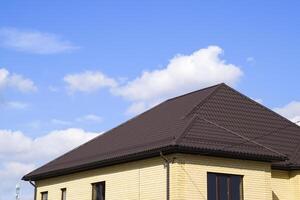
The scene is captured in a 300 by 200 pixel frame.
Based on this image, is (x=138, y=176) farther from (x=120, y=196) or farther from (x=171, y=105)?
(x=171, y=105)

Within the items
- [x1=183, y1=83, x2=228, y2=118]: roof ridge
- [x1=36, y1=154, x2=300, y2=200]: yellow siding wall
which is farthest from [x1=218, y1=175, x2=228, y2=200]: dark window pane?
[x1=183, y1=83, x2=228, y2=118]: roof ridge

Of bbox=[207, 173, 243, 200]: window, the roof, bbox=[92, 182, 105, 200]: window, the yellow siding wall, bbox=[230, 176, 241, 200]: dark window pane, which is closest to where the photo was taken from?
the yellow siding wall

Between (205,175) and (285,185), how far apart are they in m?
5.36

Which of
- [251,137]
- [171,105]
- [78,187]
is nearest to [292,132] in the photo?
[251,137]

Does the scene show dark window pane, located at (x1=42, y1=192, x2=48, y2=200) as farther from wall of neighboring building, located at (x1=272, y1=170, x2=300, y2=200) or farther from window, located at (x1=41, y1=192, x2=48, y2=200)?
wall of neighboring building, located at (x1=272, y1=170, x2=300, y2=200)

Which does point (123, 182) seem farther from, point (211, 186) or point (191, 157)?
point (211, 186)

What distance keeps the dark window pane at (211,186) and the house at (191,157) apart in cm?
4

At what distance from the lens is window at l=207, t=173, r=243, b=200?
76.9ft

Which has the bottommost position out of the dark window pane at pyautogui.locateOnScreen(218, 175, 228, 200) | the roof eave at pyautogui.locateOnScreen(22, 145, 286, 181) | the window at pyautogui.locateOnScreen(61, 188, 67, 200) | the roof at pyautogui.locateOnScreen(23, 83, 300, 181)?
the dark window pane at pyautogui.locateOnScreen(218, 175, 228, 200)

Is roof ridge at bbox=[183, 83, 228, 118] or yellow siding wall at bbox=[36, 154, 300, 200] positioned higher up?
roof ridge at bbox=[183, 83, 228, 118]

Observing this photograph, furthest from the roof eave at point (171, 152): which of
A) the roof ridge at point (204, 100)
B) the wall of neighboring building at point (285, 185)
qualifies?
the roof ridge at point (204, 100)

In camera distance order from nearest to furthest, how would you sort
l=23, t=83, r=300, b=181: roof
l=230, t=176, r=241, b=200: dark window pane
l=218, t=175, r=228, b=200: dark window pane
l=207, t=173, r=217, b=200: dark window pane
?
l=207, t=173, r=217, b=200: dark window pane → l=218, t=175, r=228, b=200: dark window pane → l=23, t=83, r=300, b=181: roof → l=230, t=176, r=241, b=200: dark window pane

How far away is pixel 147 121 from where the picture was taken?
2906 cm

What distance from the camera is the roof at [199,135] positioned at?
77.7ft
